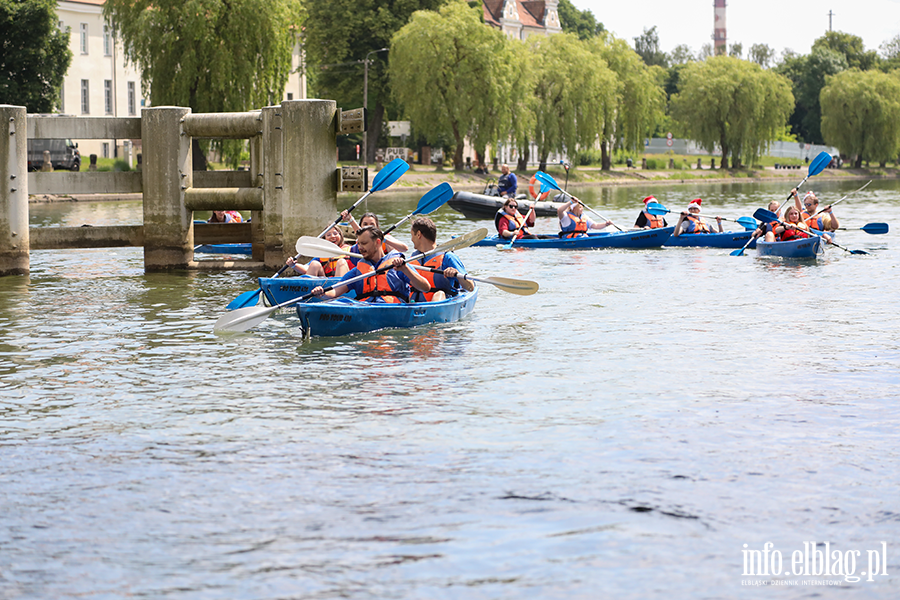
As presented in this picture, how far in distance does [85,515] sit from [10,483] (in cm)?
82

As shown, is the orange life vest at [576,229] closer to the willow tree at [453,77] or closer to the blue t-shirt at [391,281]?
the blue t-shirt at [391,281]

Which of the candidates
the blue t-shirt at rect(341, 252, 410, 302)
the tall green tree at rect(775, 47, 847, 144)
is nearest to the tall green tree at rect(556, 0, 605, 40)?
the tall green tree at rect(775, 47, 847, 144)

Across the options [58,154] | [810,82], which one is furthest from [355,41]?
[810,82]

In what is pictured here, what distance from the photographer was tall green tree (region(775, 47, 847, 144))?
95250 millimetres

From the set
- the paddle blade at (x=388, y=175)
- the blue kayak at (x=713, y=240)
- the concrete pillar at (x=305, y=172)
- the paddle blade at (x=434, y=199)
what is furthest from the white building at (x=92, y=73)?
the paddle blade at (x=434, y=199)

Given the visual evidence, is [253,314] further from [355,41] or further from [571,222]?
[355,41]

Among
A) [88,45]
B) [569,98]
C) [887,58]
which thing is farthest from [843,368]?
[887,58]

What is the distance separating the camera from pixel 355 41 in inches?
2311

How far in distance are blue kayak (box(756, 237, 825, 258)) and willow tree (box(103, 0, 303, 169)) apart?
17080mm

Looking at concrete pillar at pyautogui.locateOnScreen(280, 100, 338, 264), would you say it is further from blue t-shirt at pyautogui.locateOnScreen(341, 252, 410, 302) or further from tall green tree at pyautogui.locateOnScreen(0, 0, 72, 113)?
tall green tree at pyautogui.locateOnScreen(0, 0, 72, 113)

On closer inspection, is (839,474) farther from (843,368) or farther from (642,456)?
(843,368)

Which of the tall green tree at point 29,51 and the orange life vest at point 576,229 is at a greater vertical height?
the tall green tree at point 29,51

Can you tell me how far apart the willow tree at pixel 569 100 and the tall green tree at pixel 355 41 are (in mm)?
6943

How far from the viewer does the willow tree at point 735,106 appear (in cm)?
6412
